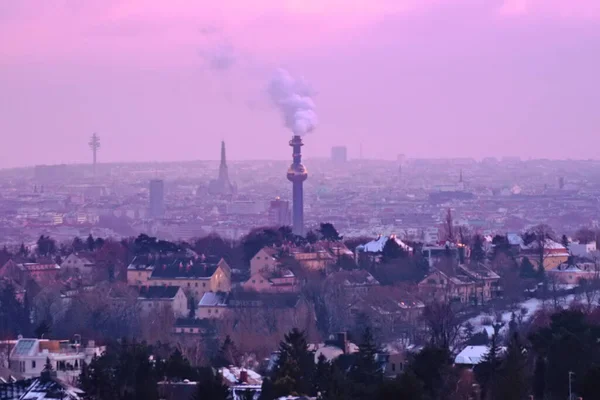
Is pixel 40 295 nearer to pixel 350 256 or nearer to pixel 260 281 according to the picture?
pixel 260 281

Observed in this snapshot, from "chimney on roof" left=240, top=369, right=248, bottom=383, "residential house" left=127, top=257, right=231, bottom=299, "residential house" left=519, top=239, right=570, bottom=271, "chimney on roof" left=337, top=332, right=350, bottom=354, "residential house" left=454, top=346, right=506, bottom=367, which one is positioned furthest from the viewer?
"residential house" left=519, top=239, right=570, bottom=271

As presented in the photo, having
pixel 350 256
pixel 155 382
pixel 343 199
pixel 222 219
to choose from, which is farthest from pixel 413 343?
pixel 343 199

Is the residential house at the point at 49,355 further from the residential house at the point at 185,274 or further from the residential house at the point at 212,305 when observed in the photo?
the residential house at the point at 185,274

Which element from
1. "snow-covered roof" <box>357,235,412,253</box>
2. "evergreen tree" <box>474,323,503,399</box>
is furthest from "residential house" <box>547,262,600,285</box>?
"evergreen tree" <box>474,323,503,399</box>

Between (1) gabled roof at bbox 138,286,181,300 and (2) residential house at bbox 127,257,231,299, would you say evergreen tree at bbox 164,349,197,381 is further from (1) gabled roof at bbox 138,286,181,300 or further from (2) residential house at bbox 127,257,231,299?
(2) residential house at bbox 127,257,231,299

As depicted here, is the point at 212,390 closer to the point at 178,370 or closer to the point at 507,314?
the point at 178,370

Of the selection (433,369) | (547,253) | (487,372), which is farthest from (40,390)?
(547,253)

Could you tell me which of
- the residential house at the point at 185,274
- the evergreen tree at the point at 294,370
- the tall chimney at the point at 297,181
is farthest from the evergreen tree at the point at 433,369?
the tall chimney at the point at 297,181
